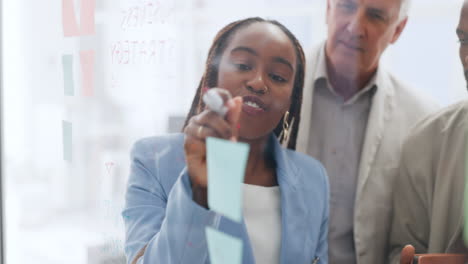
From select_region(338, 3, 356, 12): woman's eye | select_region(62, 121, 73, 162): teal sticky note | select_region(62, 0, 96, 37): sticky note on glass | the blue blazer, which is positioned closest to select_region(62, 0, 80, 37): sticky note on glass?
select_region(62, 0, 96, 37): sticky note on glass

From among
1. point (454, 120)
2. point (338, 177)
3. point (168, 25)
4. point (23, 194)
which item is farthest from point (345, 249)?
point (23, 194)

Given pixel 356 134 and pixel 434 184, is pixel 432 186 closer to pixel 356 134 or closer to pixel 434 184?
pixel 434 184

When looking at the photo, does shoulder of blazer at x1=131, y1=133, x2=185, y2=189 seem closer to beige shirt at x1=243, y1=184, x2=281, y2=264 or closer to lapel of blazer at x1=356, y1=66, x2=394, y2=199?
beige shirt at x1=243, y1=184, x2=281, y2=264

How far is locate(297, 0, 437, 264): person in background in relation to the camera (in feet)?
2.30

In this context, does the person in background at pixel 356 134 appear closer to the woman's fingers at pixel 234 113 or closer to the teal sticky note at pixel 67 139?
the woman's fingers at pixel 234 113

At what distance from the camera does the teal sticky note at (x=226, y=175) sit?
57 centimetres

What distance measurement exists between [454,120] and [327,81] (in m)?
0.22

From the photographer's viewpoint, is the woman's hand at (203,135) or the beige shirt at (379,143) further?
the beige shirt at (379,143)

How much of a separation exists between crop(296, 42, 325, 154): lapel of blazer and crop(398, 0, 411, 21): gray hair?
0.13 meters

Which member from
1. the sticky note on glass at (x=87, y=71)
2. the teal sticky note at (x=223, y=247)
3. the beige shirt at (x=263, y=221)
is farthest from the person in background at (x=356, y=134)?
the sticky note on glass at (x=87, y=71)

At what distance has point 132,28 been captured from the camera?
759 mm

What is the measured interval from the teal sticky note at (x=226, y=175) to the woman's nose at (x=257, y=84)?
0.28ft

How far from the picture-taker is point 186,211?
0.58 meters

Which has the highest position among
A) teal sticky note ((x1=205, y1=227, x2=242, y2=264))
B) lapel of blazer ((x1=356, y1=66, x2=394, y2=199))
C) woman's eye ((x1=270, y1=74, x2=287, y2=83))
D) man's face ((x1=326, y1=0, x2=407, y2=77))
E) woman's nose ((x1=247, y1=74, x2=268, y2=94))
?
man's face ((x1=326, y1=0, x2=407, y2=77))
